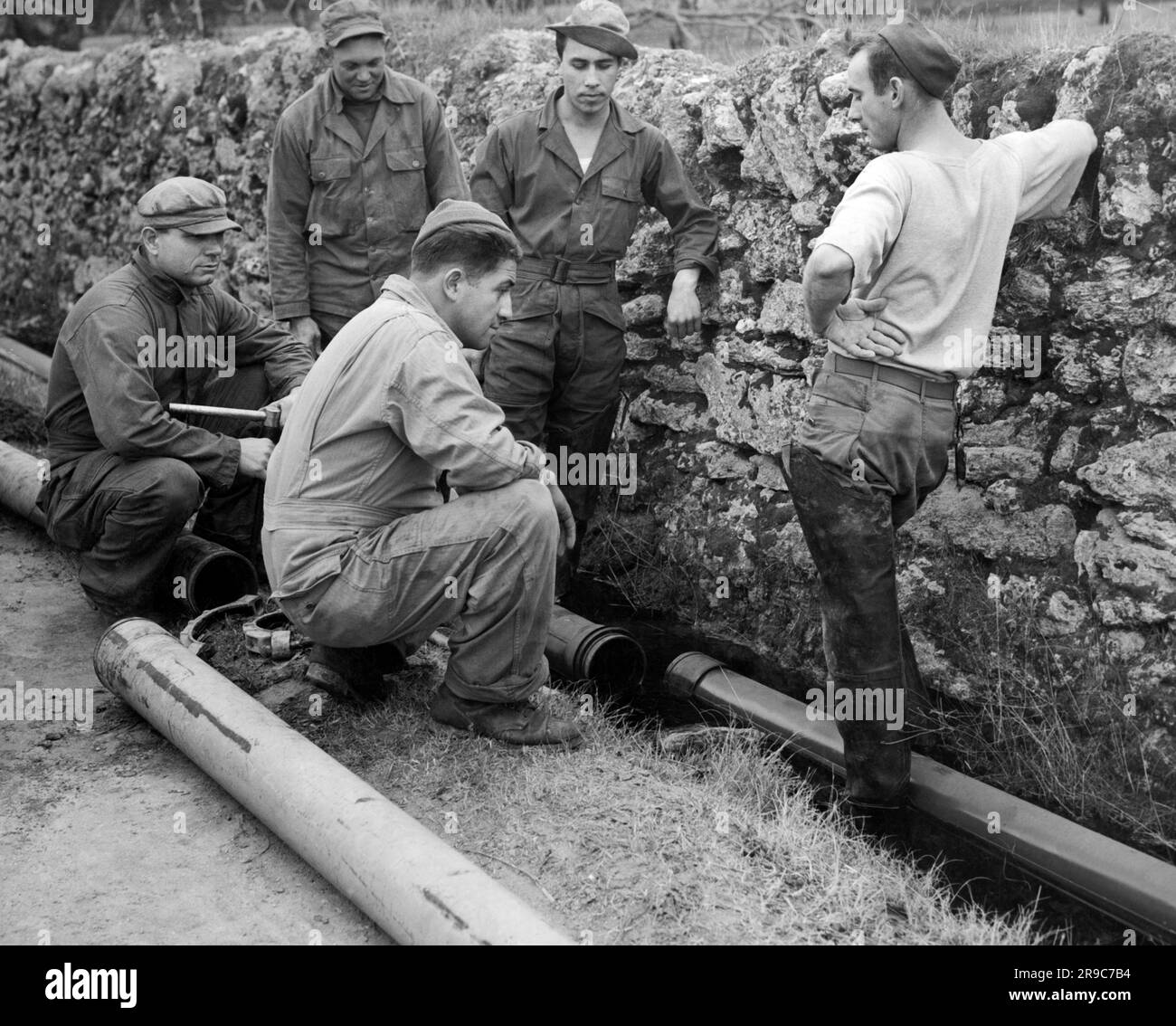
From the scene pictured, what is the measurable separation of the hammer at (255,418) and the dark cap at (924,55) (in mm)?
2671

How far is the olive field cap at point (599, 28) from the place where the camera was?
5230mm

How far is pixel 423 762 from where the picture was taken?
4.10 m

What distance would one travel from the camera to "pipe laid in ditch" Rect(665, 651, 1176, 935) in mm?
3439

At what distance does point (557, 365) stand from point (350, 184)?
4.46 feet

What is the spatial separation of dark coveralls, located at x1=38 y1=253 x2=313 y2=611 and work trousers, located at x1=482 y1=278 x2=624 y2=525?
912 mm

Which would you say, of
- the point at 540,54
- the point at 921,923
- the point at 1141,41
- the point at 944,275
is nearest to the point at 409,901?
the point at 921,923

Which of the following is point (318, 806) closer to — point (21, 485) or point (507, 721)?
point (507, 721)

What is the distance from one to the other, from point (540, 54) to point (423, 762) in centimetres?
444

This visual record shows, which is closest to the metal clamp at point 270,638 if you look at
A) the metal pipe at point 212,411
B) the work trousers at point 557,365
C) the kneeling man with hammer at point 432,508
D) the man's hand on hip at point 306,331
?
the kneeling man with hammer at point 432,508

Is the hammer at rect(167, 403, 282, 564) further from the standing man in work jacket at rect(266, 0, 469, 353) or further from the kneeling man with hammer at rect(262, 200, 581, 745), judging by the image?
the kneeling man with hammer at rect(262, 200, 581, 745)

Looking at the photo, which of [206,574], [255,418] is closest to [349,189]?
[255,418]

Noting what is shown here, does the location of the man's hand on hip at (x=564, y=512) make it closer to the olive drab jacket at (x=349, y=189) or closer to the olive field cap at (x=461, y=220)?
the olive field cap at (x=461, y=220)

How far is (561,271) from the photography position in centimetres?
550
